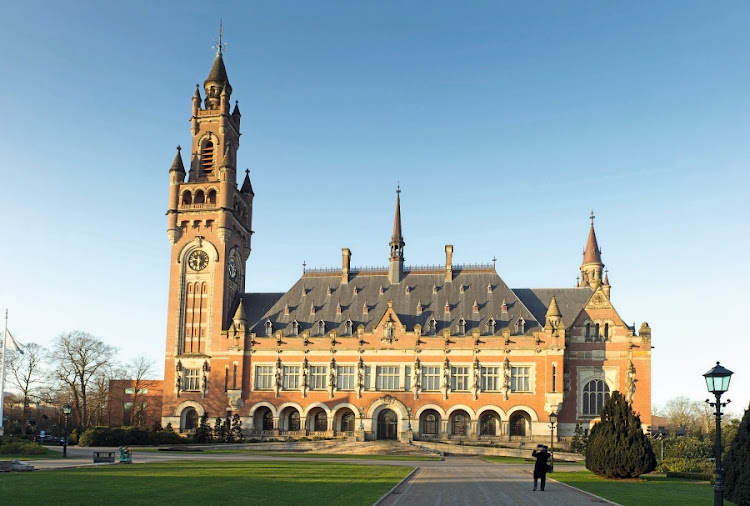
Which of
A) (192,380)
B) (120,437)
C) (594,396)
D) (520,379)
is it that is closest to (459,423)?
(520,379)

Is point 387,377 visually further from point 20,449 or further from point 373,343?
point 20,449

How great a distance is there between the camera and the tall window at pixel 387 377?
72188 mm

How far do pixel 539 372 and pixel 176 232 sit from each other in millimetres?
42440

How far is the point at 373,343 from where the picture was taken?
73000 millimetres

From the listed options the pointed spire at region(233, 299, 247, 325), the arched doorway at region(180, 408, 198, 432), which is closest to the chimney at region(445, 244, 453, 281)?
the pointed spire at region(233, 299, 247, 325)

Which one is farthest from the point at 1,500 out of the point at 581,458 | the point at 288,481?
the point at 581,458

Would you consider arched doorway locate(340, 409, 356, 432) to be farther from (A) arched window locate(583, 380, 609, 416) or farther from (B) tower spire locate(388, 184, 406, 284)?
(A) arched window locate(583, 380, 609, 416)

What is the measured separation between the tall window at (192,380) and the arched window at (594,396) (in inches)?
1590

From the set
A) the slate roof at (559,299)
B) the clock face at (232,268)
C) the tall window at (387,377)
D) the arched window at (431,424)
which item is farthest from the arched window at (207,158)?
the slate roof at (559,299)

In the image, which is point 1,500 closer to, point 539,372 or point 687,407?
point 539,372

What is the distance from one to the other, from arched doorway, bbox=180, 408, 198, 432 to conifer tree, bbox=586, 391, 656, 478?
50947 mm

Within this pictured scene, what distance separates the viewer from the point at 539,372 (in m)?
69.2

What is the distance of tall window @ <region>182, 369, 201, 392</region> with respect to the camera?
76.3 meters

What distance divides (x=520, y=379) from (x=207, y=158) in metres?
43.4
